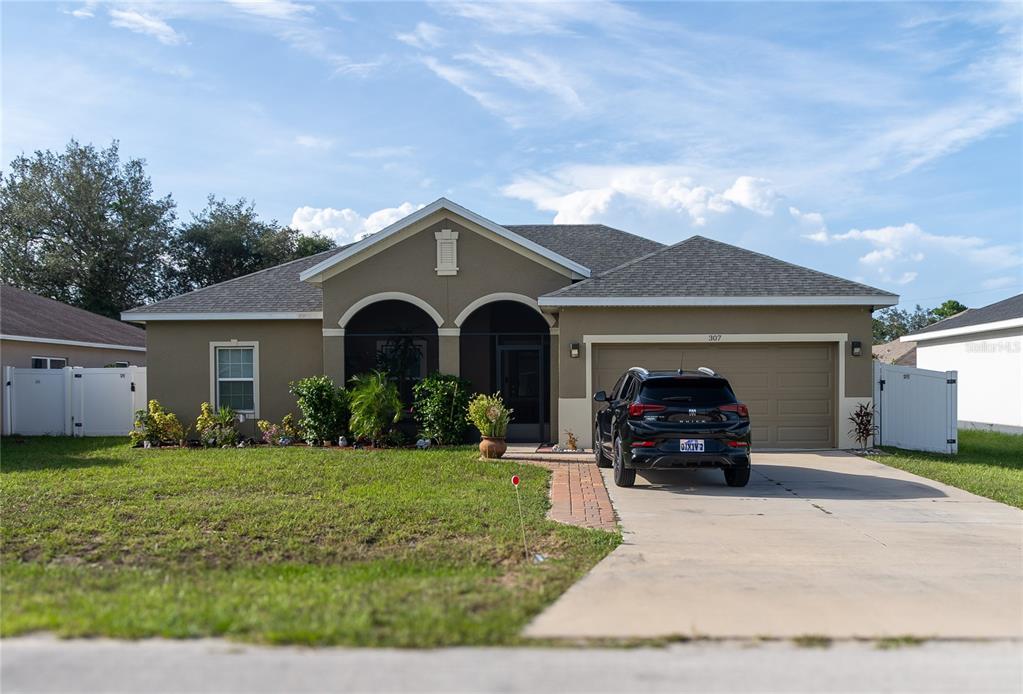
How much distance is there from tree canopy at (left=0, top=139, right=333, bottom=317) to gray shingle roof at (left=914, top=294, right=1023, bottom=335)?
32272 millimetres

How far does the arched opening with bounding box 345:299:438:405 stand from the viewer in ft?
65.4

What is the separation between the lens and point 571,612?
19.9 ft

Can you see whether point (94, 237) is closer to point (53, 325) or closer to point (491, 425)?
point (53, 325)

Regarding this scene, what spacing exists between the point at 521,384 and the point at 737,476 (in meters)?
9.19

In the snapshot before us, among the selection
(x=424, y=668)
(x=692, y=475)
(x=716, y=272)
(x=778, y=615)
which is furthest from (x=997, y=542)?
(x=716, y=272)

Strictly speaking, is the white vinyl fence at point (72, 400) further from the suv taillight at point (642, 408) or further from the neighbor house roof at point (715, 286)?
the suv taillight at point (642, 408)

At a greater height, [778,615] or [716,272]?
[716,272]

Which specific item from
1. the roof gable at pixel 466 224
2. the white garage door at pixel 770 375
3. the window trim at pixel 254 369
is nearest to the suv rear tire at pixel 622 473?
the white garage door at pixel 770 375

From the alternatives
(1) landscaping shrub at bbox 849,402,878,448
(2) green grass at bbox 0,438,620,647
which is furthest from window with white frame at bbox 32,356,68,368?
(1) landscaping shrub at bbox 849,402,878,448

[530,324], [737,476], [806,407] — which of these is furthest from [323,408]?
[806,407]

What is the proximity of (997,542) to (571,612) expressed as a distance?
5.43 m

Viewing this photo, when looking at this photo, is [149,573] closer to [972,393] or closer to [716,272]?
[716,272]

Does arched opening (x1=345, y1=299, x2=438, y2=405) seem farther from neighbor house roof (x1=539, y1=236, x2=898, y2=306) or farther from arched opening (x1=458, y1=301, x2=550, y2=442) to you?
neighbor house roof (x1=539, y1=236, x2=898, y2=306)

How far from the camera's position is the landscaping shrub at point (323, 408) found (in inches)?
679
